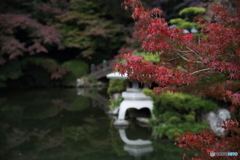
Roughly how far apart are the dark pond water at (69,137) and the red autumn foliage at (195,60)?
2.69 meters

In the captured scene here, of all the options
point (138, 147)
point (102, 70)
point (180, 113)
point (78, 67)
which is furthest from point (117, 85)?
point (78, 67)

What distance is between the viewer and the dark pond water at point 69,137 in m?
5.16

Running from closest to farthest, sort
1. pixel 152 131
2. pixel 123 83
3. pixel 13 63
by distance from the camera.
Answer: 1. pixel 152 131
2. pixel 123 83
3. pixel 13 63

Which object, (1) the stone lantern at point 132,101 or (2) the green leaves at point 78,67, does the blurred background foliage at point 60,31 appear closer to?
(2) the green leaves at point 78,67

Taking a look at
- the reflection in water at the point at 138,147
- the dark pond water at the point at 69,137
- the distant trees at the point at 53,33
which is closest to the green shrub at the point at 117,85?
the dark pond water at the point at 69,137

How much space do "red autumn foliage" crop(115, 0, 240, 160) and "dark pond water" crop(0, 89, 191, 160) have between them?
8.82 ft

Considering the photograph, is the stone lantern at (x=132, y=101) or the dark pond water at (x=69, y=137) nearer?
the dark pond water at (x=69, y=137)

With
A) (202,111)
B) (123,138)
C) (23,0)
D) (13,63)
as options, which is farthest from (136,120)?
(23,0)

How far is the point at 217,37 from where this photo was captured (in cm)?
238

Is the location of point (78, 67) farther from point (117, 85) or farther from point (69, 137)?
point (69, 137)

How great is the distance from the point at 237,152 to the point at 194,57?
938mm

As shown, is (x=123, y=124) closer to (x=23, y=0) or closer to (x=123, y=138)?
(x=123, y=138)

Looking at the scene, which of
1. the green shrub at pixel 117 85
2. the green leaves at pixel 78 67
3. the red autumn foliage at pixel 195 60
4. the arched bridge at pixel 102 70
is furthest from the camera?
the green leaves at pixel 78 67

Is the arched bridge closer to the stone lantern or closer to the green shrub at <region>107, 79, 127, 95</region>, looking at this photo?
the green shrub at <region>107, 79, 127, 95</region>
